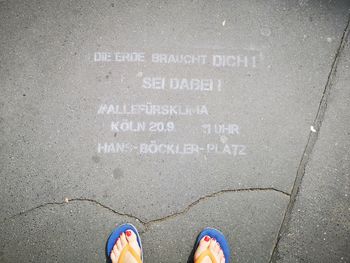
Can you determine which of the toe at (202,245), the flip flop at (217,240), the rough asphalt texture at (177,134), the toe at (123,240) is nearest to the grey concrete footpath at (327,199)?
the rough asphalt texture at (177,134)

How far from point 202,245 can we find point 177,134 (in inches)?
44.5

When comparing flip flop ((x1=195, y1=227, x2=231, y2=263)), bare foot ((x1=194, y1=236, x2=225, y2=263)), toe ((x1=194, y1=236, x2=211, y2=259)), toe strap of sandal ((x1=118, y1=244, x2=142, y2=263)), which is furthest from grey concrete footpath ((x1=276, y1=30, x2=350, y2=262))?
toe strap of sandal ((x1=118, y1=244, x2=142, y2=263))

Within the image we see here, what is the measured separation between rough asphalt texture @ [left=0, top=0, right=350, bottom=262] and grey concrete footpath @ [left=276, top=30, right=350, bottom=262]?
10 millimetres

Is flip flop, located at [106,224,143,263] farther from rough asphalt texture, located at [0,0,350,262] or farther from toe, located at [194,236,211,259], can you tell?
toe, located at [194,236,211,259]

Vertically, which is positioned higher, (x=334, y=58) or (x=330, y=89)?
(x=334, y=58)

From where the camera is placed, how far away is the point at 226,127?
2.75 meters

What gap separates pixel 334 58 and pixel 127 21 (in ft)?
7.42

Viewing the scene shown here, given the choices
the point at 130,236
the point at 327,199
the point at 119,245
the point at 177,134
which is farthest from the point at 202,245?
the point at 327,199

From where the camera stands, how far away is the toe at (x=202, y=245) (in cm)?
259

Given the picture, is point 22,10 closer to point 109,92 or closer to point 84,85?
point 84,85

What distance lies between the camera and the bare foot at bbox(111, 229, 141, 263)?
8.51 ft

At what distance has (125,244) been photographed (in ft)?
8.52

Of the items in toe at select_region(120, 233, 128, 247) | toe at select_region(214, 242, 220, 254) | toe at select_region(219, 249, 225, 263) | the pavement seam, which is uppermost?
the pavement seam

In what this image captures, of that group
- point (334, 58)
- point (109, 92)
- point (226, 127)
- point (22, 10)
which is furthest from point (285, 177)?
point (22, 10)
